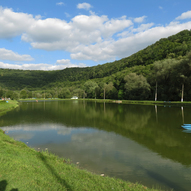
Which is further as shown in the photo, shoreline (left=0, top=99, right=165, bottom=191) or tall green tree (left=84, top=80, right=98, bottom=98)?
tall green tree (left=84, top=80, right=98, bottom=98)

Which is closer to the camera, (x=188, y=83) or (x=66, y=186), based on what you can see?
(x=66, y=186)

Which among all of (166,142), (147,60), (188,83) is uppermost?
(147,60)

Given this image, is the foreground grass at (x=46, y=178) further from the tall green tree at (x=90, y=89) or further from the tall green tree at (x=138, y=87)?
the tall green tree at (x=90, y=89)

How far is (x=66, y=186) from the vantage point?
5328 millimetres

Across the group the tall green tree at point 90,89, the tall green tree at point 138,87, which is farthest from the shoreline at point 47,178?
the tall green tree at point 90,89

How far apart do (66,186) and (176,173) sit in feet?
17.1

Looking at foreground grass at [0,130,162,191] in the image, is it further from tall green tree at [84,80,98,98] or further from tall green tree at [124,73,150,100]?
tall green tree at [84,80,98,98]

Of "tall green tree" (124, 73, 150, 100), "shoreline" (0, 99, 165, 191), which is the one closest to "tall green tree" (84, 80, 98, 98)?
"tall green tree" (124, 73, 150, 100)

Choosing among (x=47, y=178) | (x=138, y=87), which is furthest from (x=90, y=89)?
(x=47, y=178)

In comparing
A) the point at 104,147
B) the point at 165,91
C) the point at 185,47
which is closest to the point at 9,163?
the point at 104,147

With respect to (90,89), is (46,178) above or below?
below

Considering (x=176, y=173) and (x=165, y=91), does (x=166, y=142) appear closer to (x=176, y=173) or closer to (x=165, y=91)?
(x=176, y=173)

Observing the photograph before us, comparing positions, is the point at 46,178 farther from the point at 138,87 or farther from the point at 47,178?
the point at 138,87

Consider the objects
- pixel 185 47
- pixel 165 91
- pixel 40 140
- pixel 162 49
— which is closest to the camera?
pixel 40 140
